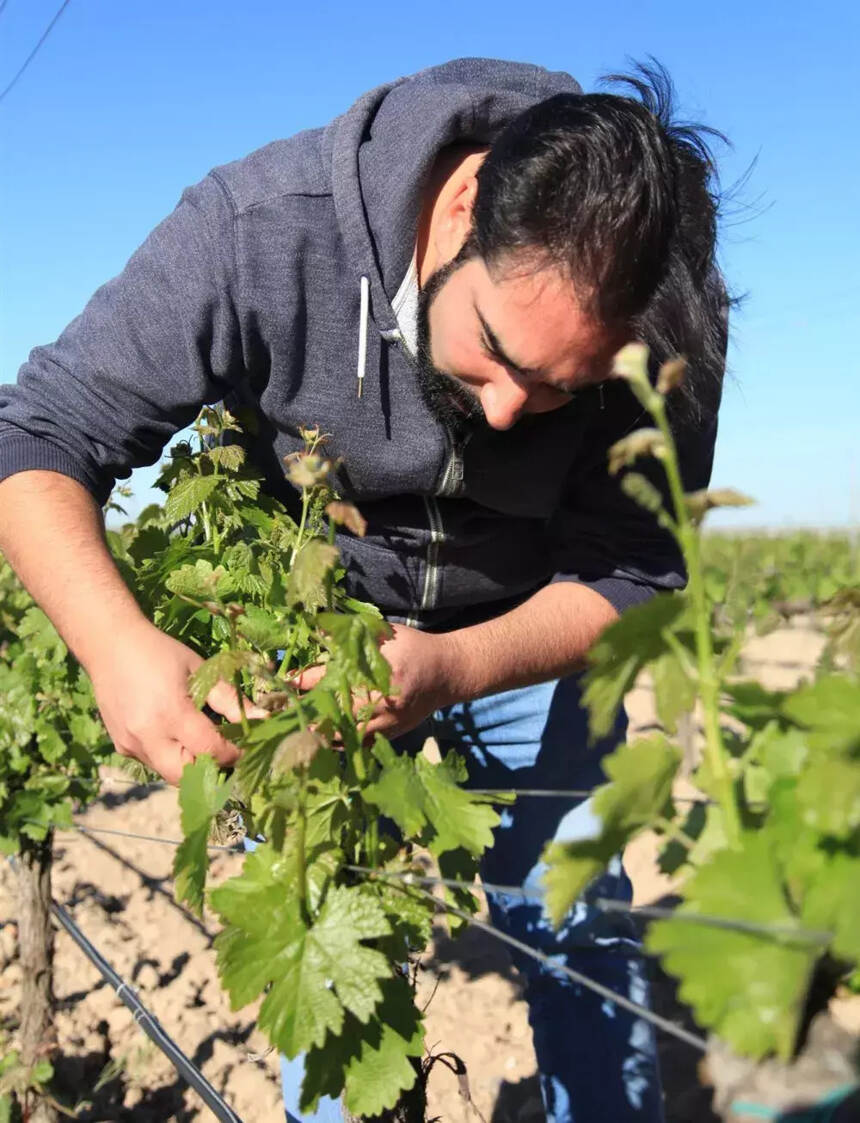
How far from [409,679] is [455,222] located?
3.08ft

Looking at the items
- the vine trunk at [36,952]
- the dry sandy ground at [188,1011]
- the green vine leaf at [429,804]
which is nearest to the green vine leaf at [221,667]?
the green vine leaf at [429,804]

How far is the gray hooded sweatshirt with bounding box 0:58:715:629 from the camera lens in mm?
2150

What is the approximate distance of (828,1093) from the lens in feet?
2.77

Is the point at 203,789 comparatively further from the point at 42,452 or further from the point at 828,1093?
the point at 828,1093

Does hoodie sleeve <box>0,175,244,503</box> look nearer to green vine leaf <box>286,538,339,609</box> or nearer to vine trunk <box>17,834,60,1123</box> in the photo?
green vine leaf <box>286,538,339,609</box>

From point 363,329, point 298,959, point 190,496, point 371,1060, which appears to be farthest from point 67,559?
point 371,1060

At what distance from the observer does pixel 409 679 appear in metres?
1.86

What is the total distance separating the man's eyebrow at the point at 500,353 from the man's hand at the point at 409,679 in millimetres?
506

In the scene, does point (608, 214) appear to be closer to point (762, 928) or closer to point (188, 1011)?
point (762, 928)

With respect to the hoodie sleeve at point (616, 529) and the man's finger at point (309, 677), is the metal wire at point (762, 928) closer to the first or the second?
the man's finger at point (309, 677)

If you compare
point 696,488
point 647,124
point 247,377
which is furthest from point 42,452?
point 696,488

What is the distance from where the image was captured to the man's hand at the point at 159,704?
5.62 ft

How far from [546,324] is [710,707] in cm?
108

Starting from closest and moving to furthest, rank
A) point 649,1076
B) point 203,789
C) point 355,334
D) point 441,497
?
point 203,789 → point 355,334 → point 441,497 → point 649,1076
